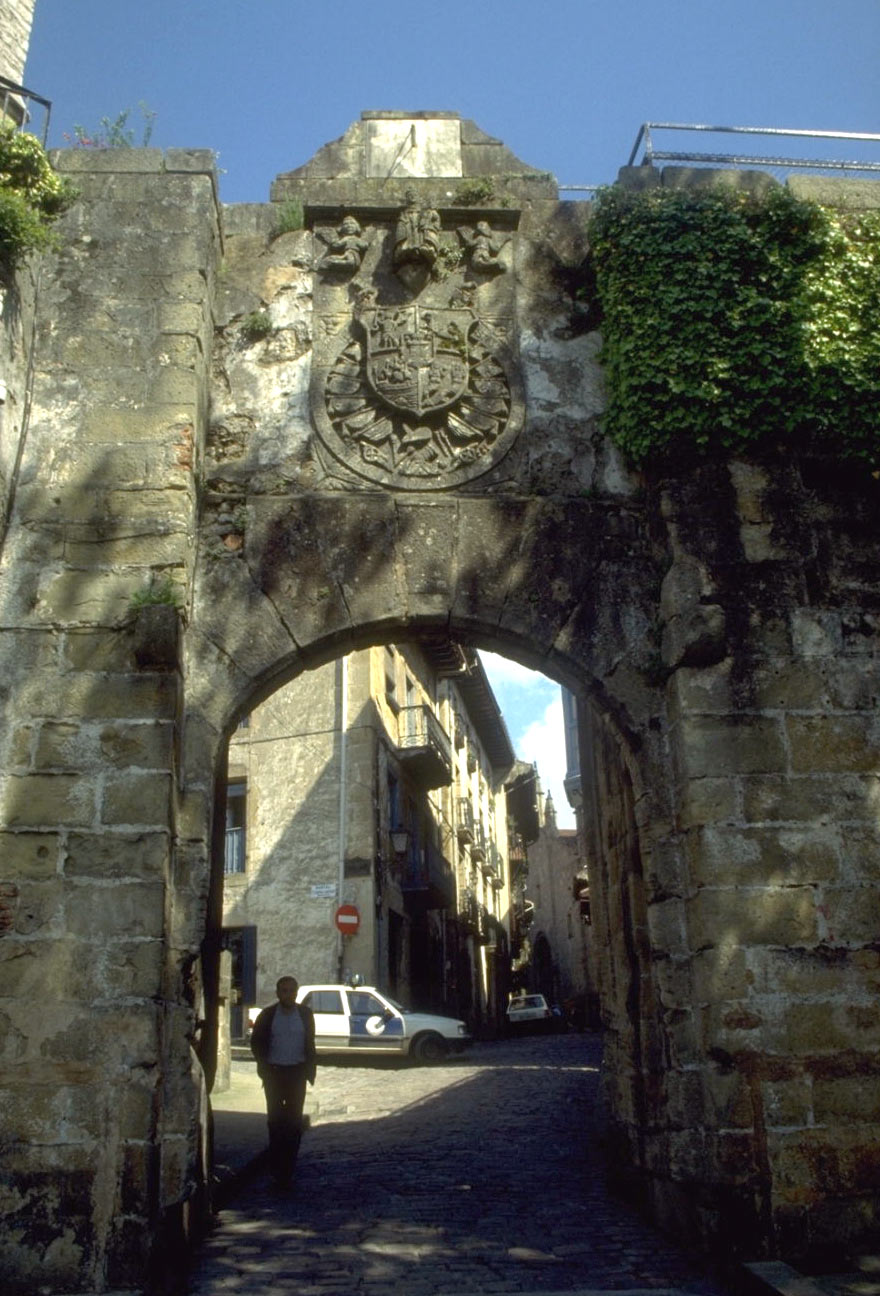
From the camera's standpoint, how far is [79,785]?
4957 mm

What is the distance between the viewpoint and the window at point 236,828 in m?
18.5

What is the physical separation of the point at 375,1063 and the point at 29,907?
11.4 metres

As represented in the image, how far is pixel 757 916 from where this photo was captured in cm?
495

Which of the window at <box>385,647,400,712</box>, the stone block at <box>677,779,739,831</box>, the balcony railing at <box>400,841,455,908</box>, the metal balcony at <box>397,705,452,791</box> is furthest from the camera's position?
the metal balcony at <box>397,705,452,791</box>

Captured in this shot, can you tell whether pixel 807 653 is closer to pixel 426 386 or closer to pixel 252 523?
pixel 426 386

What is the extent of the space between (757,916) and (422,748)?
15.7m

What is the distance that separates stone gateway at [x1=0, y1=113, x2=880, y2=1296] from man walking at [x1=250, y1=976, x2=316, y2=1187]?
1221 millimetres

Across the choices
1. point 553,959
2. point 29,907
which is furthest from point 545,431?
point 553,959

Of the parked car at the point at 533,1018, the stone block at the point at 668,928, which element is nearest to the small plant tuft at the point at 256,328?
the stone block at the point at 668,928

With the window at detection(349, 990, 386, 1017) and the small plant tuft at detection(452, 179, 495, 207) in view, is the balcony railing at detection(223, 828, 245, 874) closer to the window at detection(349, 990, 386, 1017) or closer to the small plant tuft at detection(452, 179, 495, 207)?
the window at detection(349, 990, 386, 1017)

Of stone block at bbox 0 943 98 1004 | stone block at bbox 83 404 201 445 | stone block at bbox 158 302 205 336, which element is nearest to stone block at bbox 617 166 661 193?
stone block at bbox 158 302 205 336

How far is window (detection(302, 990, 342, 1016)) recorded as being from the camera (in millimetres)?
15234

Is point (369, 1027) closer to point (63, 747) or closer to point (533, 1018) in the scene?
point (63, 747)

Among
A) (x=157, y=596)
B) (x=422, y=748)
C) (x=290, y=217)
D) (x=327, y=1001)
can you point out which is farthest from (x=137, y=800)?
(x=422, y=748)
